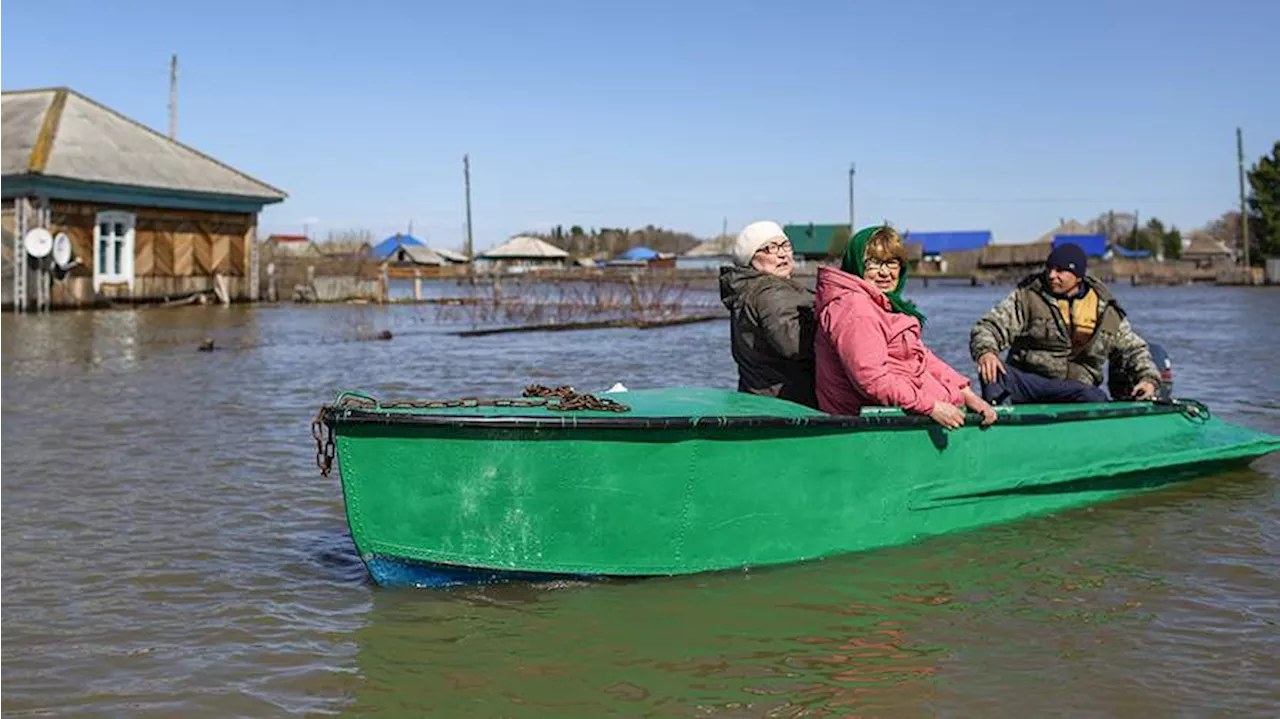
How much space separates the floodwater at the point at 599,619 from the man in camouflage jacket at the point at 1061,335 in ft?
2.65

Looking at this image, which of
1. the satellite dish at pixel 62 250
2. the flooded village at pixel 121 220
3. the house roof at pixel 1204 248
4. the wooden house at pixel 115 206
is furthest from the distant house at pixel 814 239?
the satellite dish at pixel 62 250

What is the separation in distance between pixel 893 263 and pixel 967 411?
2.65ft

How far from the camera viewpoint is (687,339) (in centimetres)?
2298

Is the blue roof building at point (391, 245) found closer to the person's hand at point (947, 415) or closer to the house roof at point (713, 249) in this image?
the house roof at point (713, 249)

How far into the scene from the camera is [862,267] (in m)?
5.86

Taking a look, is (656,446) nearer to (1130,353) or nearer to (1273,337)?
(1130,353)

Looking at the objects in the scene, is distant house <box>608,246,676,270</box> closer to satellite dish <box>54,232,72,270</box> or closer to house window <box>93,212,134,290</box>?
house window <box>93,212,134,290</box>

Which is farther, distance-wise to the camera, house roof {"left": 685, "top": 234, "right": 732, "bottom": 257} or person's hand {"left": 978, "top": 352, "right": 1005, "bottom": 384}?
house roof {"left": 685, "top": 234, "right": 732, "bottom": 257}

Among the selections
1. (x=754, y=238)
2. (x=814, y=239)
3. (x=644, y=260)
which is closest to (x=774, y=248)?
(x=754, y=238)

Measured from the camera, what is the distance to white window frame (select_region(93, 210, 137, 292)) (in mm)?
26734

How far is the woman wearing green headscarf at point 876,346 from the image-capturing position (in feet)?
18.4

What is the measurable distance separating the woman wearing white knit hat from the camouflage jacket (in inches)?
75.3

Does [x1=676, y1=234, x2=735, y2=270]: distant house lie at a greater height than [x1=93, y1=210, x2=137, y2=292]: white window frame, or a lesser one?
greater

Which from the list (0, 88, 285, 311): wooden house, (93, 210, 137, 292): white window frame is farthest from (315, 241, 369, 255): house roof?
(93, 210, 137, 292): white window frame
